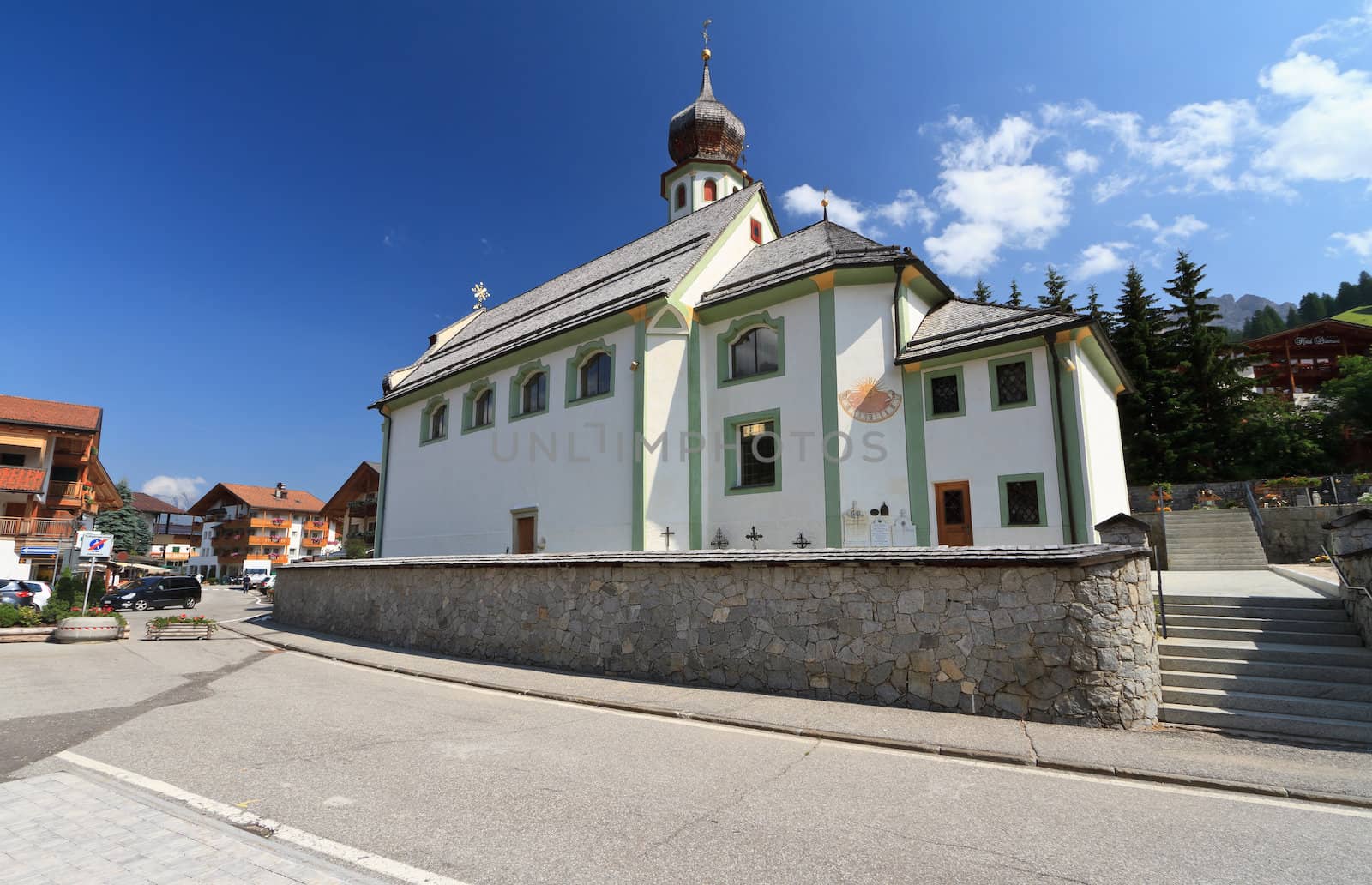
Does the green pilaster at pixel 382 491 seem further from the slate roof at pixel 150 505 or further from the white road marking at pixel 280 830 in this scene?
the slate roof at pixel 150 505

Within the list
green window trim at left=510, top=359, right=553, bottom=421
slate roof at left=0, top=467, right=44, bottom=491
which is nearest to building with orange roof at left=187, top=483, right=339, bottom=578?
slate roof at left=0, top=467, right=44, bottom=491

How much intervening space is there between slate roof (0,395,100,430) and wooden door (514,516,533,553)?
1401 inches

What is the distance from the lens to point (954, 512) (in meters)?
15.3

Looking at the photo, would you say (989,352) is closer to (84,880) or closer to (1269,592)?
(1269,592)

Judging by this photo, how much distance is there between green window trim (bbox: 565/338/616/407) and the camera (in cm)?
1906

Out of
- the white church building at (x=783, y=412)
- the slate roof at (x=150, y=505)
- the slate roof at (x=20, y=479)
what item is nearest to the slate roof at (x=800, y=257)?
the white church building at (x=783, y=412)

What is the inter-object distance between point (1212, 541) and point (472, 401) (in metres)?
23.1

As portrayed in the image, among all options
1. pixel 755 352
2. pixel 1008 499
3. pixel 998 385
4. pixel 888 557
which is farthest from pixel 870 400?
pixel 888 557

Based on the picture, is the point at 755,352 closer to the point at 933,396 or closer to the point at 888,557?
the point at 933,396

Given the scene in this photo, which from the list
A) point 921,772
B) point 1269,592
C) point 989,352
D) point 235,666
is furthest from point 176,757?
point 989,352

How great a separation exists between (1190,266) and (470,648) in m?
38.7

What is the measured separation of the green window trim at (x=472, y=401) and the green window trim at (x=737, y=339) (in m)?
9.15

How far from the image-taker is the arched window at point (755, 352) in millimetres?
17609

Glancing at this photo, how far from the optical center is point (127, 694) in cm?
953
